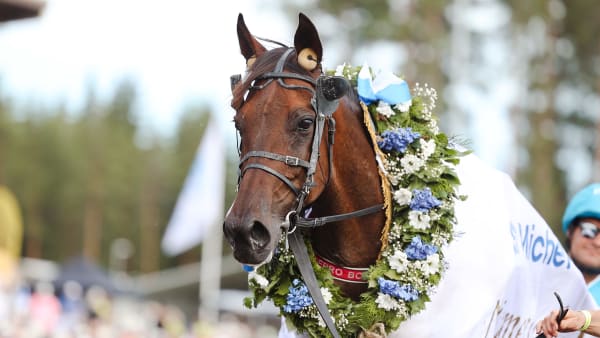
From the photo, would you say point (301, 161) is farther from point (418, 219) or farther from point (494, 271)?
point (494, 271)

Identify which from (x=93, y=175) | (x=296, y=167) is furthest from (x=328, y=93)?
(x=93, y=175)

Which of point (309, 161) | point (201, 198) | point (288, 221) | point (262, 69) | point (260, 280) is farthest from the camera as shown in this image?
point (201, 198)

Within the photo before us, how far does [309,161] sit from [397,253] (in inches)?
31.3

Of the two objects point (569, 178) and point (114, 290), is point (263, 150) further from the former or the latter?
point (569, 178)

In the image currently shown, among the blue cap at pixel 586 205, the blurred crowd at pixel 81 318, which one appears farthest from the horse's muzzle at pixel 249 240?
the blurred crowd at pixel 81 318

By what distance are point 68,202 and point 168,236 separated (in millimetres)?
32195

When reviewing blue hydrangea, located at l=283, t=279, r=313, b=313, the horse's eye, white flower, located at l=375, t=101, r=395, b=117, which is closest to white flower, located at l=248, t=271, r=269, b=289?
Answer: blue hydrangea, located at l=283, t=279, r=313, b=313

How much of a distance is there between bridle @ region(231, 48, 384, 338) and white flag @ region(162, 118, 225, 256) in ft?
35.7

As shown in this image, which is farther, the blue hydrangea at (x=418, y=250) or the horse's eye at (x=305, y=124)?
the blue hydrangea at (x=418, y=250)

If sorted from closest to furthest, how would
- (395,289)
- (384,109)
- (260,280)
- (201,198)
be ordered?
(395,289) → (260,280) → (384,109) → (201,198)

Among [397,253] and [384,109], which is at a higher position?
[384,109]

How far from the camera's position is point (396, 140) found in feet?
14.4

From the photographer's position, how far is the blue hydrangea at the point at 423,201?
428cm

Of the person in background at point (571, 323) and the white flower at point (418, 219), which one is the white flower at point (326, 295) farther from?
the person in background at point (571, 323)
